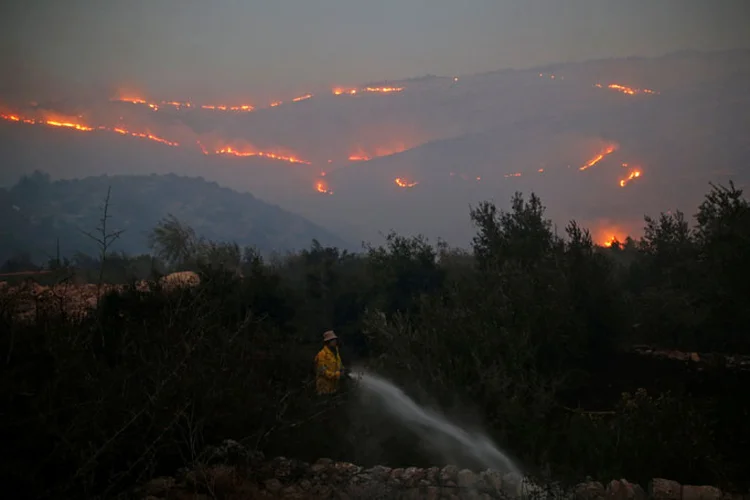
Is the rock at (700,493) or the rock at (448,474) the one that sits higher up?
the rock at (448,474)

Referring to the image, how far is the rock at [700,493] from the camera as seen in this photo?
20.7 feet

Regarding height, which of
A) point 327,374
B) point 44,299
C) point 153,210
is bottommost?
point 327,374

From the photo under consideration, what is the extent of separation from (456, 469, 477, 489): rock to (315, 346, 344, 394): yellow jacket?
2.58 meters

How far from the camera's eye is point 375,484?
6223 millimetres

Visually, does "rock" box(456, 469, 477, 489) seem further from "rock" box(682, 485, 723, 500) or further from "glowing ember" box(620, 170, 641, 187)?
"glowing ember" box(620, 170, 641, 187)

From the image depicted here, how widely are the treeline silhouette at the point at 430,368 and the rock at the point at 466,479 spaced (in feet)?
3.43

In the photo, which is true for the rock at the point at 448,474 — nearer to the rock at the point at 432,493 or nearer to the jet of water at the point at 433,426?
the rock at the point at 432,493

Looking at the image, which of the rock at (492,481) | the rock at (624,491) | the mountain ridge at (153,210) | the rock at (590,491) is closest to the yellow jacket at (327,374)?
the rock at (492,481)

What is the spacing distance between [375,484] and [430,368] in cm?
388

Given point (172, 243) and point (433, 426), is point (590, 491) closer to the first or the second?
point (433, 426)

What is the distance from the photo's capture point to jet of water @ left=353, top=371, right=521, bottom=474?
25.3ft

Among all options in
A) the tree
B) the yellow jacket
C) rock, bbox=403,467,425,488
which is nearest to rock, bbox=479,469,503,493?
rock, bbox=403,467,425,488

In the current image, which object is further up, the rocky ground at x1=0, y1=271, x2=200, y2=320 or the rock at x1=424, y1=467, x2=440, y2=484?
the rocky ground at x1=0, y1=271, x2=200, y2=320

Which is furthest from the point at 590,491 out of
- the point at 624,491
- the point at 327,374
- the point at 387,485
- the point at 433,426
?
the point at 327,374
